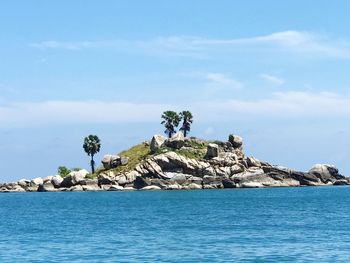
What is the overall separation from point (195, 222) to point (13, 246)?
1218 inches

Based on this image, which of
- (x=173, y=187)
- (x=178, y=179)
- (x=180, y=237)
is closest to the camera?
(x=180, y=237)

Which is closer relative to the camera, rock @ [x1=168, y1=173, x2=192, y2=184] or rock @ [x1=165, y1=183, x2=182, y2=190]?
rock @ [x1=165, y1=183, x2=182, y2=190]

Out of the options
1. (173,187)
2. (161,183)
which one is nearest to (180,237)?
(173,187)

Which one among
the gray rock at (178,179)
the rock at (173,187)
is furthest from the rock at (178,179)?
the rock at (173,187)

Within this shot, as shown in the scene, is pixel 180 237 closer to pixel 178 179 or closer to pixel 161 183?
pixel 161 183

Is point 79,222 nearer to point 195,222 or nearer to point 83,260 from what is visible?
point 195,222

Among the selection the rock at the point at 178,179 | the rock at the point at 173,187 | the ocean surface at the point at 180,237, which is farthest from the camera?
the rock at the point at 178,179

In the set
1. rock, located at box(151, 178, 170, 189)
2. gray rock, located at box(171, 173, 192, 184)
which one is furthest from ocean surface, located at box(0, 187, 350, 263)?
gray rock, located at box(171, 173, 192, 184)

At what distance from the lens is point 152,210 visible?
11562cm

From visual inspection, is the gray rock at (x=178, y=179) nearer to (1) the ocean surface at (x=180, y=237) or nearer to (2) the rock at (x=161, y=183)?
(2) the rock at (x=161, y=183)

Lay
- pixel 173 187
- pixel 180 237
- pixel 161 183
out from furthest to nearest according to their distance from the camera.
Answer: pixel 161 183, pixel 173 187, pixel 180 237

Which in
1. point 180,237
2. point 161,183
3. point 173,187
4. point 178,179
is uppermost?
point 178,179

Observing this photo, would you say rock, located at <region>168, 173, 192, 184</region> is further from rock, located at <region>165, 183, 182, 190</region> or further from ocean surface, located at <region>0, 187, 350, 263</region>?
ocean surface, located at <region>0, 187, 350, 263</region>

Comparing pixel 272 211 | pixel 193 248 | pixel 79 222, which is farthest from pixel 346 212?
pixel 193 248
